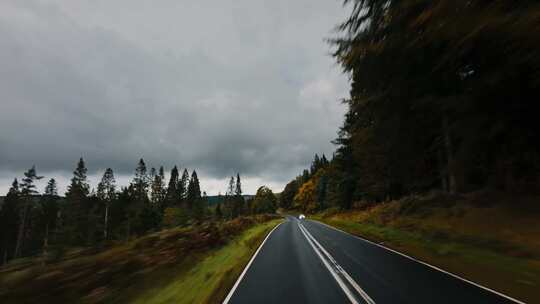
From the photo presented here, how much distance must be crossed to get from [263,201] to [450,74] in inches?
4367

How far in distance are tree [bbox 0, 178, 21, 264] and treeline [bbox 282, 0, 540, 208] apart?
70509mm

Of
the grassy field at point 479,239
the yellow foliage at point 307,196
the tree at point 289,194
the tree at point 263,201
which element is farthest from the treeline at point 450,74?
the tree at point 289,194

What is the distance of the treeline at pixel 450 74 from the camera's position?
602 centimetres

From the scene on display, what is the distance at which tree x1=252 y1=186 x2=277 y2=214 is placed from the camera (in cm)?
11625

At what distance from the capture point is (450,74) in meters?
9.00

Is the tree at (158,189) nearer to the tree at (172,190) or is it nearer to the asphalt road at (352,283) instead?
the tree at (172,190)

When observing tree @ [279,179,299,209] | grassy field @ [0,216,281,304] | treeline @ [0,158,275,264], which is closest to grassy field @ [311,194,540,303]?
grassy field @ [0,216,281,304]

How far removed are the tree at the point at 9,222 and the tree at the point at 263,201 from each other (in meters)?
75.2

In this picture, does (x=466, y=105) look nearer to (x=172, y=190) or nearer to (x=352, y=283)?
(x=352, y=283)

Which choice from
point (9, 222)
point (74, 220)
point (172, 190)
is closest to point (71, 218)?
point (74, 220)

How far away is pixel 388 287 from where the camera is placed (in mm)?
6777

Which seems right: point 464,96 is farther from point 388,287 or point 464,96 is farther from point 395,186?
point 395,186

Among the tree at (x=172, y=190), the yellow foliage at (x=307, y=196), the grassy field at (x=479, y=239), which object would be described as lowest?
the grassy field at (x=479, y=239)

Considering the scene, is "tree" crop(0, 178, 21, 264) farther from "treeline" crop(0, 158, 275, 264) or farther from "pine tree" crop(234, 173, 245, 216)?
"pine tree" crop(234, 173, 245, 216)
